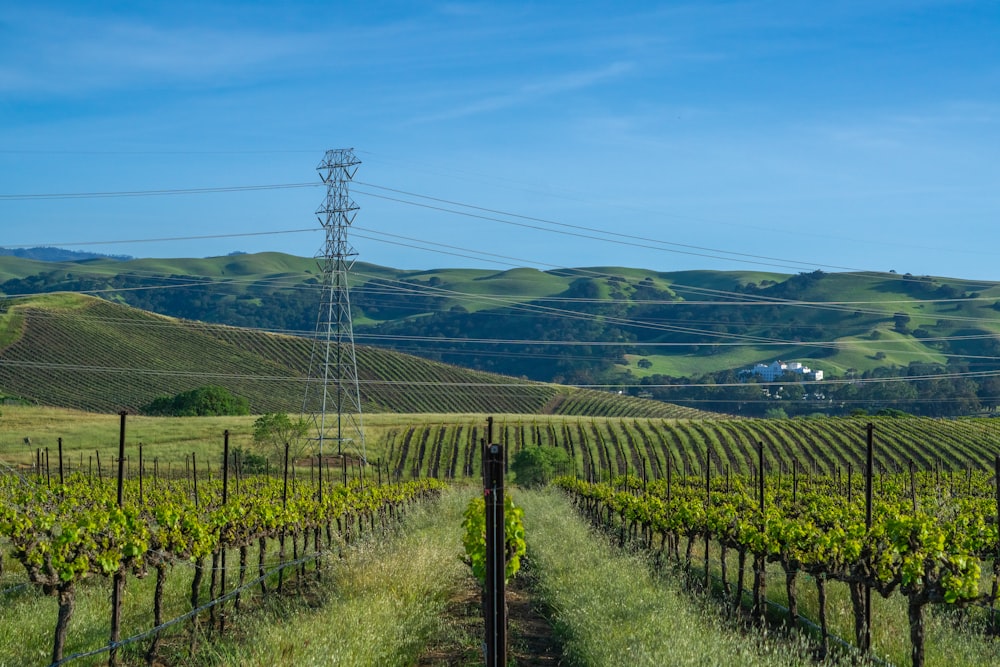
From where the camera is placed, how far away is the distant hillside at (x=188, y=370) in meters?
99.2

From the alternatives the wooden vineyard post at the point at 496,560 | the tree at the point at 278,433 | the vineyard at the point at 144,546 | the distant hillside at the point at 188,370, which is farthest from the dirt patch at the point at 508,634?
the distant hillside at the point at 188,370

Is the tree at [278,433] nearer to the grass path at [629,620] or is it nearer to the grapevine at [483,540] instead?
the grass path at [629,620]

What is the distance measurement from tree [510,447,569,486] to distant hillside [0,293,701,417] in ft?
135

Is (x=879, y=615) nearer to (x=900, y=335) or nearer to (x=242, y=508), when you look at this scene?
(x=242, y=508)

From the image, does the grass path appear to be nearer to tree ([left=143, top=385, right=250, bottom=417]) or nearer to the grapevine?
the grapevine

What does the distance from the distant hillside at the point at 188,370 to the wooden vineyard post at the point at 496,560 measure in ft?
292

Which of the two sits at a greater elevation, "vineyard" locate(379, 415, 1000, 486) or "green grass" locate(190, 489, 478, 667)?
"green grass" locate(190, 489, 478, 667)

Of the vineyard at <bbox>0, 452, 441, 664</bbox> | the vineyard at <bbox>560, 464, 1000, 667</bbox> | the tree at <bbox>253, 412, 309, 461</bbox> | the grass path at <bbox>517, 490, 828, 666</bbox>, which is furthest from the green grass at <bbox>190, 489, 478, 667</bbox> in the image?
the tree at <bbox>253, 412, 309, 461</bbox>

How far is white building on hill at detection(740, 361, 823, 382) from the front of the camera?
6541 inches

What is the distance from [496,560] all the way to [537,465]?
183 ft

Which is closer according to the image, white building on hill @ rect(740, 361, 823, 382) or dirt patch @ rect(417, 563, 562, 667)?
dirt patch @ rect(417, 563, 562, 667)

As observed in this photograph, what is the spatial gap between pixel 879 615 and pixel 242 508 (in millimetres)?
11791

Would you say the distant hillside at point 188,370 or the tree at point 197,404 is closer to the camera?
the tree at point 197,404

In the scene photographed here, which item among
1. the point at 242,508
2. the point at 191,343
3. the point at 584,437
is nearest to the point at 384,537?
the point at 242,508
